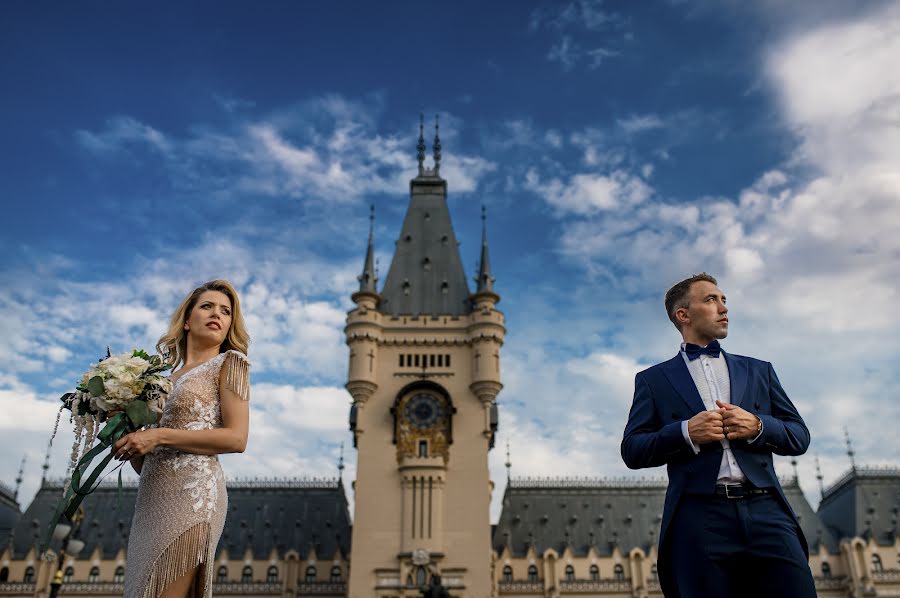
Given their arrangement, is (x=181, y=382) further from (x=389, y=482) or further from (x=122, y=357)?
(x=389, y=482)

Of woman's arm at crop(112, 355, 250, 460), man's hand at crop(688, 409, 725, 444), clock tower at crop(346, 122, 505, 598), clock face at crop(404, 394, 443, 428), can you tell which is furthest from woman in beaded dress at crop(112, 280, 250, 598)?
clock face at crop(404, 394, 443, 428)

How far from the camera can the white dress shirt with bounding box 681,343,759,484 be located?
5453mm

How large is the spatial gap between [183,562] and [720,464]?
388cm

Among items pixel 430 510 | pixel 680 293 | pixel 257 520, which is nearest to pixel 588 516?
pixel 430 510

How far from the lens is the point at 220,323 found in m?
6.73

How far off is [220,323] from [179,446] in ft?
4.23

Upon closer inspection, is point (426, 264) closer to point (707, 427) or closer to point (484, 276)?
point (484, 276)

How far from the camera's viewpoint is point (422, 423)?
52.2 m

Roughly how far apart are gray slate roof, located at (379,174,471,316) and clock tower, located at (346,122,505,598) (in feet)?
0.37

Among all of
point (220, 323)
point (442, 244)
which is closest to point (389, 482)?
point (442, 244)

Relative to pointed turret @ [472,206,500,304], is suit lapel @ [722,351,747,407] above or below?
below

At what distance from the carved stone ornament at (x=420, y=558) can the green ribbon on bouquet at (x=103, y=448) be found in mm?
44217

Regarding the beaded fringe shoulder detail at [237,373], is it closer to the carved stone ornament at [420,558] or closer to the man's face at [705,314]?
the man's face at [705,314]

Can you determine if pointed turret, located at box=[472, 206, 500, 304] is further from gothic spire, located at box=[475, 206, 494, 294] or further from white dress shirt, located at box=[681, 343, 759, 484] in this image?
white dress shirt, located at box=[681, 343, 759, 484]
